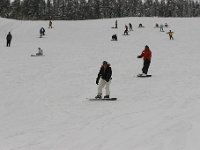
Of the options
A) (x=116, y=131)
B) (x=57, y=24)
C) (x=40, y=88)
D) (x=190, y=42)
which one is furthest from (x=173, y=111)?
(x=57, y=24)

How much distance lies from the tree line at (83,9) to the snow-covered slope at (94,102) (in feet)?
255

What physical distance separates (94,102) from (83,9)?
120295 mm

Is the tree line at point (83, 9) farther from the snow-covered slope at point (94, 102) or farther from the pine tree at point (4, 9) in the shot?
the snow-covered slope at point (94, 102)

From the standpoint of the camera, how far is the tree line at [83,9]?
117000 millimetres

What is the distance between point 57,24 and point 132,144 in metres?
51.6

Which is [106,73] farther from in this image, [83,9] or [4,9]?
[83,9]

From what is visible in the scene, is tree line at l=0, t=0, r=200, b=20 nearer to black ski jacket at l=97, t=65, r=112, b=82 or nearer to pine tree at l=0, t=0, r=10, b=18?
pine tree at l=0, t=0, r=10, b=18

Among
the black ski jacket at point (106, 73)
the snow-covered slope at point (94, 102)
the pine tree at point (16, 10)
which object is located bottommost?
the snow-covered slope at point (94, 102)

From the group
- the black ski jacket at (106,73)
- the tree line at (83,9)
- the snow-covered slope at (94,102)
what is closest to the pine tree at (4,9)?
the tree line at (83,9)

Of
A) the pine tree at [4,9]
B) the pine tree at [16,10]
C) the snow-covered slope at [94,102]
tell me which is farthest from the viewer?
the pine tree at [16,10]

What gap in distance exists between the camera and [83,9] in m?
133

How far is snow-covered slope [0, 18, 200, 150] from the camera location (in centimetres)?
921

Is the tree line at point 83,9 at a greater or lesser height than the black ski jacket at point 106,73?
greater

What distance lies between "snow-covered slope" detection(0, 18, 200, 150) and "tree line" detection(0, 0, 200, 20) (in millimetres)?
77803
